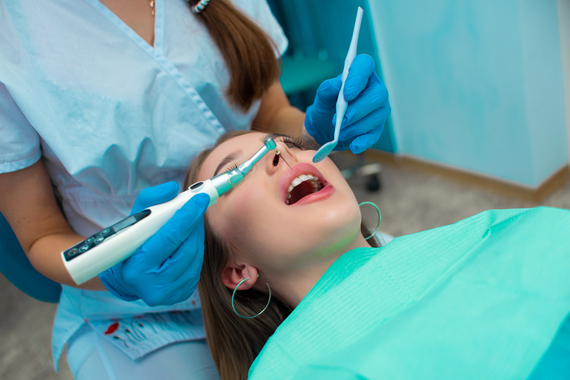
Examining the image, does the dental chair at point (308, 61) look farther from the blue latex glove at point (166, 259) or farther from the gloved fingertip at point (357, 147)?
the blue latex glove at point (166, 259)

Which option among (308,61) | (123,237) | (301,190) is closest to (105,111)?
(123,237)

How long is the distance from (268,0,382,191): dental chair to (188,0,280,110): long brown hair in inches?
48.1

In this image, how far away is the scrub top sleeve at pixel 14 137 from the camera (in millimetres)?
844

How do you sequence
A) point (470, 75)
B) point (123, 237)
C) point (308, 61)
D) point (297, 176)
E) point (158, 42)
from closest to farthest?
point (123, 237)
point (297, 176)
point (158, 42)
point (470, 75)
point (308, 61)

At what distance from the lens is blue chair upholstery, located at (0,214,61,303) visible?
968 millimetres

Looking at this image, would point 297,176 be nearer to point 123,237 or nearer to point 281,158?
point 281,158

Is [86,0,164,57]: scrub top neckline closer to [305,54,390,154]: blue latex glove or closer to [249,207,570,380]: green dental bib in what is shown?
[305,54,390,154]: blue latex glove

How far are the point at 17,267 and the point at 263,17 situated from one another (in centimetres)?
92

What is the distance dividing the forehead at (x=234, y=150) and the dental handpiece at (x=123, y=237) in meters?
0.18

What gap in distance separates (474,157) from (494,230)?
62.9 inches

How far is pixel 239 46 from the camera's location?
3.46 ft

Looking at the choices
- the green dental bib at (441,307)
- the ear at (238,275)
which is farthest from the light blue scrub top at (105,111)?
the green dental bib at (441,307)

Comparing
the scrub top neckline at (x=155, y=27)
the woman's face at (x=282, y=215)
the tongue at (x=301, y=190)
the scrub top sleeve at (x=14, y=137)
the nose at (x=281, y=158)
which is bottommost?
the tongue at (x=301, y=190)

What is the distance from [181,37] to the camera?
103cm
